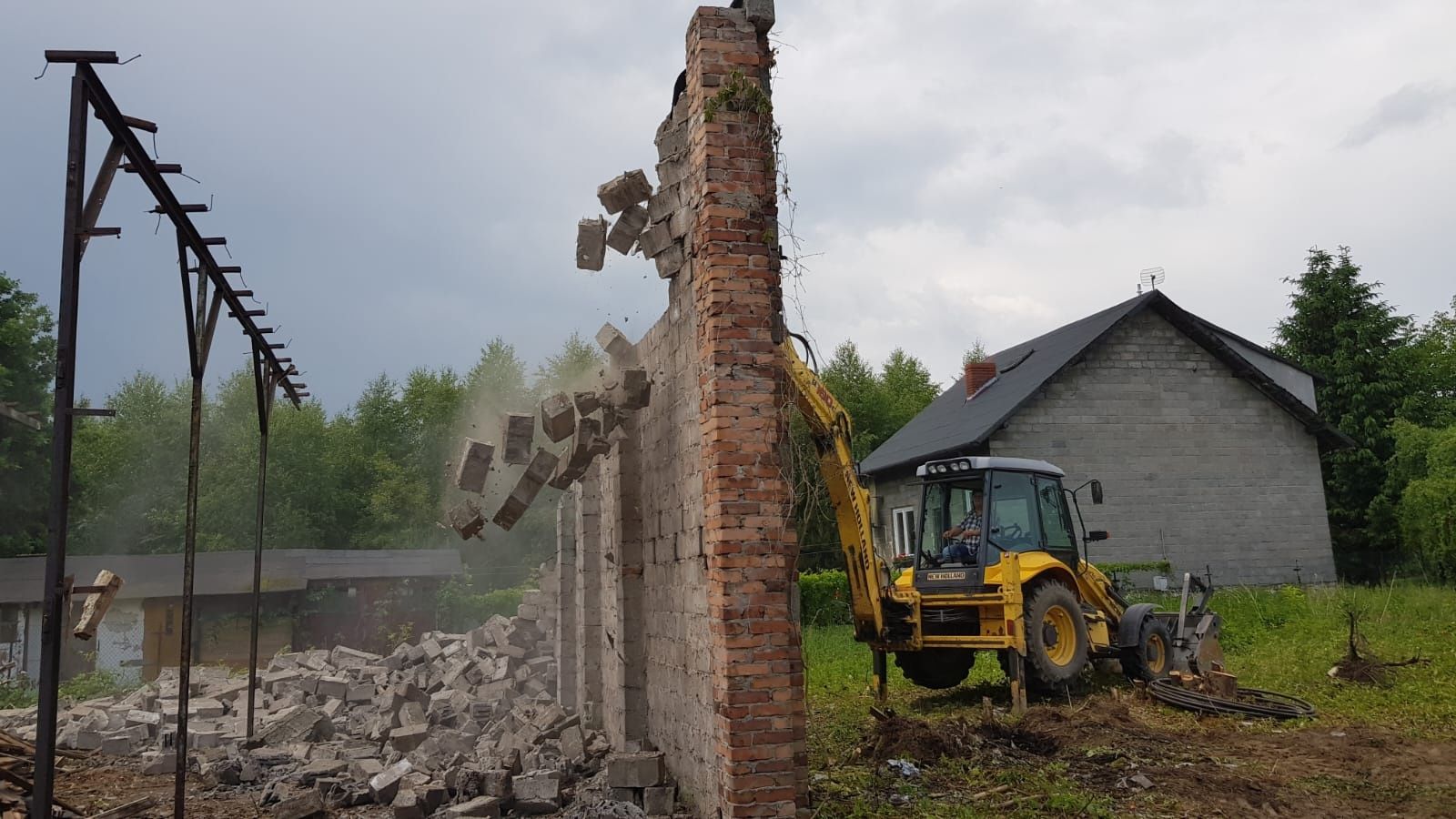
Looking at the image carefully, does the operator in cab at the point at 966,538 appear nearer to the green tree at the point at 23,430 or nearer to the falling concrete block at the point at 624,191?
the falling concrete block at the point at 624,191

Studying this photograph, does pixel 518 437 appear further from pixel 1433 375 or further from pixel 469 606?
pixel 1433 375

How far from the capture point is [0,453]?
26547 mm

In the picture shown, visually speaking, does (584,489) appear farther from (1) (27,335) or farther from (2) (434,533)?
(2) (434,533)

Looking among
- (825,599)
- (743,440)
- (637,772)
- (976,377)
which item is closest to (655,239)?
(743,440)

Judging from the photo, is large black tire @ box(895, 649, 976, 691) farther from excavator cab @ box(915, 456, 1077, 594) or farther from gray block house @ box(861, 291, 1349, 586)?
gray block house @ box(861, 291, 1349, 586)

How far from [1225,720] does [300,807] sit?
28.8 feet

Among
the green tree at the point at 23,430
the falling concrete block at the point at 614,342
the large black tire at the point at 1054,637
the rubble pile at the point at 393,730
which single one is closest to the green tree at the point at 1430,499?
the large black tire at the point at 1054,637

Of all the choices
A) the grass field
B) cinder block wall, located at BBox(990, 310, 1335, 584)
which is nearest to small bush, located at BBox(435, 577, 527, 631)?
the grass field

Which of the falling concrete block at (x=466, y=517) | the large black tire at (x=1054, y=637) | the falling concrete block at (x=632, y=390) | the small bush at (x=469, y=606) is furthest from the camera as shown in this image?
the small bush at (x=469, y=606)

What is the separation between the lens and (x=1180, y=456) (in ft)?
63.2

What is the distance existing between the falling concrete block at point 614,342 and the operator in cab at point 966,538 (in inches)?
185

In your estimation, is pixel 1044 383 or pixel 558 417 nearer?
pixel 558 417

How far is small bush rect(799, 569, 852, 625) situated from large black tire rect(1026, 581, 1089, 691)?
35.0 feet

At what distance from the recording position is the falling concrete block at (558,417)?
798 cm
